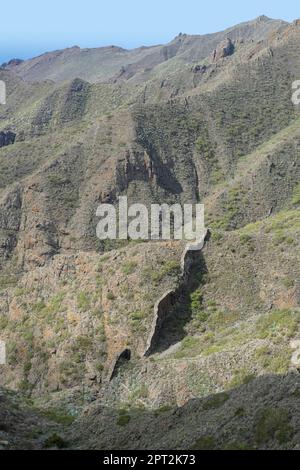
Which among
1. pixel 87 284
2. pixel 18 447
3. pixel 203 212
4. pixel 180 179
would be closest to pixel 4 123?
pixel 180 179

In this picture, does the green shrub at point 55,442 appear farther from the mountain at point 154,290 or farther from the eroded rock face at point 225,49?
the eroded rock face at point 225,49

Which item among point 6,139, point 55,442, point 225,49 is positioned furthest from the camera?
point 225,49

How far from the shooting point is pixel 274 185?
260 ft

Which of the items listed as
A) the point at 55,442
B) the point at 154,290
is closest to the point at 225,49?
the point at 154,290

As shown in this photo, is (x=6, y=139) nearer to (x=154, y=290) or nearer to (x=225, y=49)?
(x=154, y=290)

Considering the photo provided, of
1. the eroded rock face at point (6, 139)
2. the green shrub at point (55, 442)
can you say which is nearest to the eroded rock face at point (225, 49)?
the eroded rock face at point (6, 139)

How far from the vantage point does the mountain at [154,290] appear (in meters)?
26.5

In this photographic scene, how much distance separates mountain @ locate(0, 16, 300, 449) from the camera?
2647cm

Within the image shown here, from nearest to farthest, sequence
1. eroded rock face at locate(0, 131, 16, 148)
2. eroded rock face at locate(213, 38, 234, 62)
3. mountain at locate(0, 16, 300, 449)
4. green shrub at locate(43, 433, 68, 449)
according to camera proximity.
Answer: green shrub at locate(43, 433, 68, 449) → mountain at locate(0, 16, 300, 449) → eroded rock face at locate(0, 131, 16, 148) → eroded rock face at locate(213, 38, 234, 62)

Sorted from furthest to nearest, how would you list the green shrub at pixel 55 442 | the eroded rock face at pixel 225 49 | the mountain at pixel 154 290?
1. the eroded rock face at pixel 225 49
2. the mountain at pixel 154 290
3. the green shrub at pixel 55 442

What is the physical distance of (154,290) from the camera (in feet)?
132

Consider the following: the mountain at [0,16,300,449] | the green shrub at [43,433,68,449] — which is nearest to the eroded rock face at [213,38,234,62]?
the mountain at [0,16,300,449]

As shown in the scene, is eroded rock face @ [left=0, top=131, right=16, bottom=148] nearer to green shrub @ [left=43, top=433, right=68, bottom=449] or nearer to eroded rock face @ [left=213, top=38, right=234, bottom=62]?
eroded rock face @ [left=213, top=38, right=234, bottom=62]
